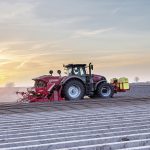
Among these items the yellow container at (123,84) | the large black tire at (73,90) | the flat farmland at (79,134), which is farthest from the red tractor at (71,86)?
the flat farmland at (79,134)

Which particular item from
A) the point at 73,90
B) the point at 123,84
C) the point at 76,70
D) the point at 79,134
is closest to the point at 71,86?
the point at 73,90

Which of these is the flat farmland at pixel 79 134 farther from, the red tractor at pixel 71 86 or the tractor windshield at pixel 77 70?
the tractor windshield at pixel 77 70

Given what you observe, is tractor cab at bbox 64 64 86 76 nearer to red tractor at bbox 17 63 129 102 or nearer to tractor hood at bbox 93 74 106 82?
red tractor at bbox 17 63 129 102

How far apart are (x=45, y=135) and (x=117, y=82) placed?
1668cm

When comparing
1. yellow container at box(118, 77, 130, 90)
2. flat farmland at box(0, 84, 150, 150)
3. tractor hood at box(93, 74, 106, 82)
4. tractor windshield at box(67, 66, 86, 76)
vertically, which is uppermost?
tractor windshield at box(67, 66, 86, 76)

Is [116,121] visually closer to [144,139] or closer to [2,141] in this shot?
[144,139]

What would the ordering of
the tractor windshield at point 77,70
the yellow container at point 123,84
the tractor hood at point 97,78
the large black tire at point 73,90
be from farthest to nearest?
the yellow container at point 123,84 → the tractor hood at point 97,78 → the tractor windshield at point 77,70 → the large black tire at point 73,90

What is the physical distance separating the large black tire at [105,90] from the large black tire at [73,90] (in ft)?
4.16

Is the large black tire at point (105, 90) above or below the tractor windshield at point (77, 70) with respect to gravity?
below

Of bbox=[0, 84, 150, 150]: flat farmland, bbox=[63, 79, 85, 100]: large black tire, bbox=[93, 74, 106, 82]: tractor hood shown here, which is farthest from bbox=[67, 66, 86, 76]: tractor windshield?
bbox=[0, 84, 150, 150]: flat farmland

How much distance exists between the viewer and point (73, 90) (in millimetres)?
21312

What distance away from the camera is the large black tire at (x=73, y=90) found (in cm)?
2108

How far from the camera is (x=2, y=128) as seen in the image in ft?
31.3

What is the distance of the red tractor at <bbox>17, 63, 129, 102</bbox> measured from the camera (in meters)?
21.3
